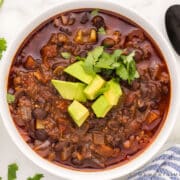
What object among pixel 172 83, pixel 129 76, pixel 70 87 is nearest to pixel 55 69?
pixel 70 87

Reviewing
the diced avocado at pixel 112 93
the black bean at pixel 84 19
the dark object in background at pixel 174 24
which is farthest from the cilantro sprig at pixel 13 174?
the dark object in background at pixel 174 24

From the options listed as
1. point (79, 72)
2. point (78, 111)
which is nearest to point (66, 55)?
point (79, 72)

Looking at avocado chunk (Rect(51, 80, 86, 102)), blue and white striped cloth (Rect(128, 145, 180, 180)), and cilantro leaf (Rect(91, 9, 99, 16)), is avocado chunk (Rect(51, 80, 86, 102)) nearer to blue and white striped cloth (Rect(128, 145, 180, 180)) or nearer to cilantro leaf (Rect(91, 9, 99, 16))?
cilantro leaf (Rect(91, 9, 99, 16))

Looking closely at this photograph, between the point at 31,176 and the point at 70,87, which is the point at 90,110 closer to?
the point at 70,87

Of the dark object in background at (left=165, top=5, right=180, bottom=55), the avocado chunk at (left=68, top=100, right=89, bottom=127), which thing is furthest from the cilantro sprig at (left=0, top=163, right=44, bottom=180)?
the dark object in background at (left=165, top=5, right=180, bottom=55)

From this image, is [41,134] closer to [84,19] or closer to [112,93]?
[112,93]

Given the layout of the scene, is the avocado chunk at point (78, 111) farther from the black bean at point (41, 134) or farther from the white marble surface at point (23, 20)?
the white marble surface at point (23, 20)
